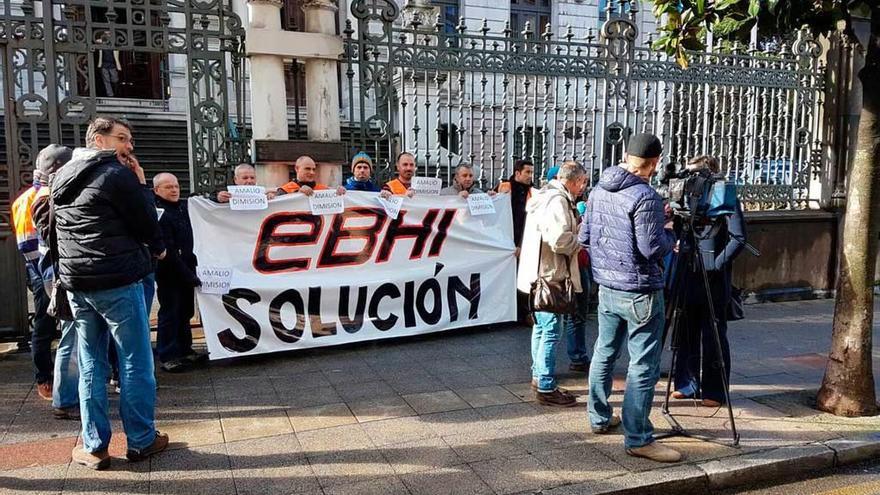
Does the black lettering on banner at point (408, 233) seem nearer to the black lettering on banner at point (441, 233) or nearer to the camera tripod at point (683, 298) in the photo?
the black lettering on banner at point (441, 233)

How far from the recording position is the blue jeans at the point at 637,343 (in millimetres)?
4051

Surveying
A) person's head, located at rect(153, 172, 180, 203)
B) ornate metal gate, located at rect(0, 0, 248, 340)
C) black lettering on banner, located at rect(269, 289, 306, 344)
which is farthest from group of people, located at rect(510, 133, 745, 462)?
ornate metal gate, located at rect(0, 0, 248, 340)

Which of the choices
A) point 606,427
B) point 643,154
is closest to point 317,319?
point 606,427

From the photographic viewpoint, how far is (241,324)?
20.0 ft

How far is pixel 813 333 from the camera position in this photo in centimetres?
768

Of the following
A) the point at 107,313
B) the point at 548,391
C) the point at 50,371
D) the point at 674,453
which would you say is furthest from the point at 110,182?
the point at 674,453

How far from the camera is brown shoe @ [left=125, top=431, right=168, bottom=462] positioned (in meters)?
4.04

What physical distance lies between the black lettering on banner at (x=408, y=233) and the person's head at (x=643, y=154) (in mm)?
3123

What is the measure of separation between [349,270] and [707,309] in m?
3.36

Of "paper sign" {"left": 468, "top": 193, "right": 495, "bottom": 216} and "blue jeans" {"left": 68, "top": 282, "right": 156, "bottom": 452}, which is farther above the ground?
"paper sign" {"left": 468, "top": 193, "right": 495, "bottom": 216}

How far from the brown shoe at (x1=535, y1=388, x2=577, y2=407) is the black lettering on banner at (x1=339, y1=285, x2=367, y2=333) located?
2232mm

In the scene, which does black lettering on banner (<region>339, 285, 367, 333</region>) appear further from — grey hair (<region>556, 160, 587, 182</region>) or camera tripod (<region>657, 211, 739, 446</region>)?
camera tripod (<region>657, 211, 739, 446</region>)

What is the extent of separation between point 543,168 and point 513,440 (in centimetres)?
488

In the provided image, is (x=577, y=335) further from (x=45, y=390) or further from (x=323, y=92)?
(x=45, y=390)
